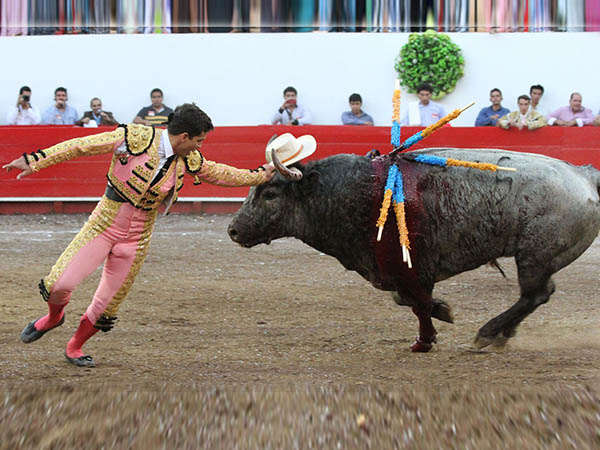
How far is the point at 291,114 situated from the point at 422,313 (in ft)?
23.1

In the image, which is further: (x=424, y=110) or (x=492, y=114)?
(x=492, y=114)

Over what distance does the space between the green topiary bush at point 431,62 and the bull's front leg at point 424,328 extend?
800cm

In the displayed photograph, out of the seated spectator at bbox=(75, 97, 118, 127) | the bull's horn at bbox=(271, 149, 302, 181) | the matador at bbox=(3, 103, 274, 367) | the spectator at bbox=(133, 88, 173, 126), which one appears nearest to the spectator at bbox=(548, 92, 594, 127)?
the spectator at bbox=(133, 88, 173, 126)

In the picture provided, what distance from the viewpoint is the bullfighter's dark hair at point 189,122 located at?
407cm

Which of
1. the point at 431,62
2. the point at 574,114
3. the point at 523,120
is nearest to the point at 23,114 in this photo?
the point at 431,62

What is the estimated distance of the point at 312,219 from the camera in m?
4.66

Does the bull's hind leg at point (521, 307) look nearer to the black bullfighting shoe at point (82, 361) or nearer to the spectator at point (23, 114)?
the black bullfighting shoe at point (82, 361)

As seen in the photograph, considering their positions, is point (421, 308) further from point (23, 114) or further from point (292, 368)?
point (23, 114)

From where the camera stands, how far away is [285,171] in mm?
4438

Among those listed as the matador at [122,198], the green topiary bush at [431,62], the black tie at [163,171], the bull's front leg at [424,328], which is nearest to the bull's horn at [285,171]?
the matador at [122,198]

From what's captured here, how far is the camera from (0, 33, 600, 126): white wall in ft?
→ 40.5

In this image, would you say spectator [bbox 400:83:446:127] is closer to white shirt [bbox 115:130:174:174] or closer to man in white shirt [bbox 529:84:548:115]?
man in white shirt [bbox 529:84:548:115]

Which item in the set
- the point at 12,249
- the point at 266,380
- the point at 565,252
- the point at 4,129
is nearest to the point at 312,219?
the point at 266,380

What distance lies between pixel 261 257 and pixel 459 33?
6178 millimetres
